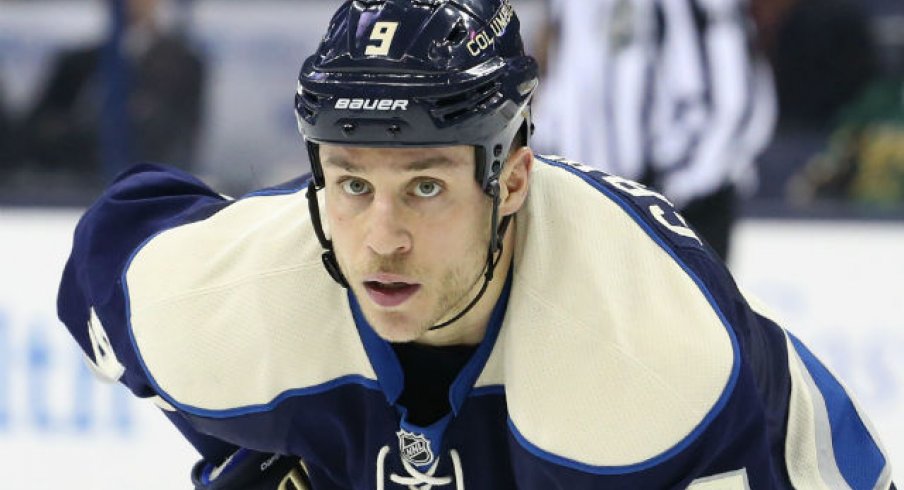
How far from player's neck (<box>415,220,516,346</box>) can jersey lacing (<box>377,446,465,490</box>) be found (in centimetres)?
15

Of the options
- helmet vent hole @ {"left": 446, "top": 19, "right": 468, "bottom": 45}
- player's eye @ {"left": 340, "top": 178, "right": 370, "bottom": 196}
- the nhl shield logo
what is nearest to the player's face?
player's eye @ {"left": 340, "top": 178, "right": 370, "bottom": 196}

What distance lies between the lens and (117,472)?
12.7 ft

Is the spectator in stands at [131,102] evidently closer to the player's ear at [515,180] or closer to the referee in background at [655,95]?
the referee in background at [655,95]

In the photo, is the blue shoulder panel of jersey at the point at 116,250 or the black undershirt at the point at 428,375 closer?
the black undershirt at the point at 428,375

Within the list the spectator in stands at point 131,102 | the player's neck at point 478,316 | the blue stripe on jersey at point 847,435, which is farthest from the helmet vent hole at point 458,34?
the spectator in stands at point 131,102

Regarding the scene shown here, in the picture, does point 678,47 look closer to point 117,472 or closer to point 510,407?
point 117,472

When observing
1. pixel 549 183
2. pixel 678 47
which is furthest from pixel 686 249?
pixel 678 47

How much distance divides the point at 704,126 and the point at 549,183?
190cm

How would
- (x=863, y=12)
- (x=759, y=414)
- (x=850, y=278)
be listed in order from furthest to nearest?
(x=863, y=12) → (x=850, y=278) → (x=759, y=414)

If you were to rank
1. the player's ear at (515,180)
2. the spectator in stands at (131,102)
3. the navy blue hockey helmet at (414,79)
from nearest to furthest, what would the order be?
the navy blue hockey helmet at (414,79) → the player's ear at (515,180) → the spectator in stands at (131,102)

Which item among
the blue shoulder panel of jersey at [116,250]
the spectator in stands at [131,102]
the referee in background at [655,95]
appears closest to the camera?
the blue shoulder panel of jersey at [116,250]

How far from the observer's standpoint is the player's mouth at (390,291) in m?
1.96

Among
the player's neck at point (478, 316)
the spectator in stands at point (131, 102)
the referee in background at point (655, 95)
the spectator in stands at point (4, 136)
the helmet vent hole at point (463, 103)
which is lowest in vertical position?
the spectator in stands at point (4, 136)

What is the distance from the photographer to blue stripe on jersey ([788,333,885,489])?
2234 mm
